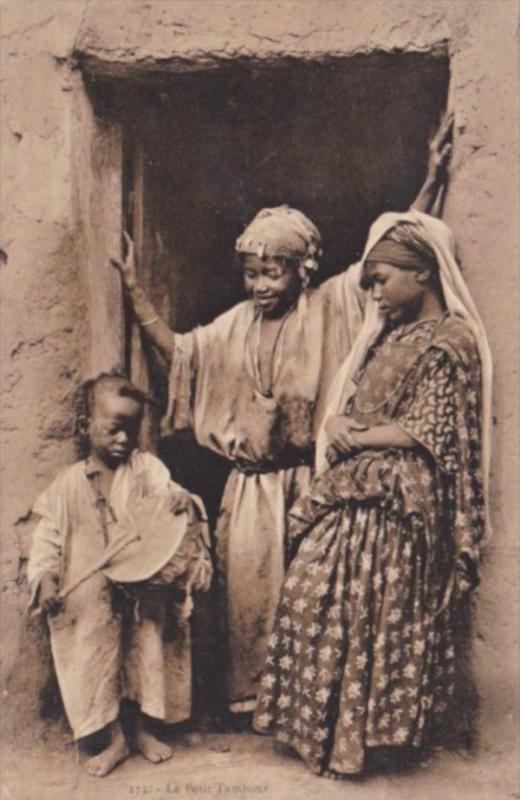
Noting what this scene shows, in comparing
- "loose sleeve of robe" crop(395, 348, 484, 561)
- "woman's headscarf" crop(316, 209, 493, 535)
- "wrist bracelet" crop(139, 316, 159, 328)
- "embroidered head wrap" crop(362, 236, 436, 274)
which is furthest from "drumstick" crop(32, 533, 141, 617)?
"embroidered head wrap" crop(362, 236, 436, 274)

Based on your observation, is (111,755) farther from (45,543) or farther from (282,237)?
(282,237)

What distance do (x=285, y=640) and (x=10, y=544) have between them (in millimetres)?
908

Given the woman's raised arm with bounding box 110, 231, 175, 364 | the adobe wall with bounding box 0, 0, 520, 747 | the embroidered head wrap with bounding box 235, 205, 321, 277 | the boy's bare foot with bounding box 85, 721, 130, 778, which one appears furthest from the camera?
the woman's raised arm with bounding box 110, 231, 175, 364

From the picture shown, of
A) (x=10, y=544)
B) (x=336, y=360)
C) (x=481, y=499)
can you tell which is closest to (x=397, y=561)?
A: (x=481, y=499)

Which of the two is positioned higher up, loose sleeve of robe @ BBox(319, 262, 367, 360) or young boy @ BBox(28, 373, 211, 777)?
loose sleeve of robe @ BBox(319, 262, 367, 360)

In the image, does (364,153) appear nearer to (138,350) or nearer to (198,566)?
(138,350)

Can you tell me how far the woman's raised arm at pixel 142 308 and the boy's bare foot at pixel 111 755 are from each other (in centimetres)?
120

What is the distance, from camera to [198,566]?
17.4ft

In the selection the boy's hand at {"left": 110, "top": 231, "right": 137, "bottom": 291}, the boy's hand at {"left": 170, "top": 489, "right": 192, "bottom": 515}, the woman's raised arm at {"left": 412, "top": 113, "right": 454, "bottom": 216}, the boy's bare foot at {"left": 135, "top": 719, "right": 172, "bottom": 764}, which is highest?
the woman's raised arm at {"left": 412, "top": 113, "right": 454, "bottom": 216}

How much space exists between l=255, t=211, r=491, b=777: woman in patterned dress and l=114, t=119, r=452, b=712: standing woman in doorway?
0.95 feet

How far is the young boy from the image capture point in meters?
5.30

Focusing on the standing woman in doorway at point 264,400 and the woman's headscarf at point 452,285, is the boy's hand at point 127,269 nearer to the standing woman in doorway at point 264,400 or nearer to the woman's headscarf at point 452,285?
the standing woman in doorway at point 264,400

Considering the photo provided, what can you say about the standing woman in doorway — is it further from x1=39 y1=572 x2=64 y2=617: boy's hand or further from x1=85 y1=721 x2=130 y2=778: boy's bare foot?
x1=39 y1=572 x2=64 y2=617: boy's hand

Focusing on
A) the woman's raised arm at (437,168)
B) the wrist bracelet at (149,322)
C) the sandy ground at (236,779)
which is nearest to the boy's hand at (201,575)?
the sandy ground at (236,779)
